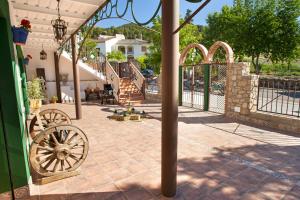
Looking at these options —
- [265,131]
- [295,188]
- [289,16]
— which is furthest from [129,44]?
[295,188]

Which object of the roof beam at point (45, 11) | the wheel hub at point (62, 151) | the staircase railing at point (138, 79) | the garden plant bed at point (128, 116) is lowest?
the garden plant bed at point (128, 116)

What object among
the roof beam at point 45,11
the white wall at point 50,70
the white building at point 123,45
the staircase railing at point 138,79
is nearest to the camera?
the roof beam at point 45,11

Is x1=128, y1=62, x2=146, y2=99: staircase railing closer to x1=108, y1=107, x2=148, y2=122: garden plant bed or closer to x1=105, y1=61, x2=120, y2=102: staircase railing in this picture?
x1=105, y1=61, x2=120, y2=102: staircase railing

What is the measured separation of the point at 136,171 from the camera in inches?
160

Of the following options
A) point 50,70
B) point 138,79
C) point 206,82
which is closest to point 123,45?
point 138,79

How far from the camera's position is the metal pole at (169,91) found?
282cm

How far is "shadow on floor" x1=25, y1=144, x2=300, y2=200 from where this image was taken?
10.8ft

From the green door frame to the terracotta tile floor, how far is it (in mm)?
479

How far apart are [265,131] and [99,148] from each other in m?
4.98

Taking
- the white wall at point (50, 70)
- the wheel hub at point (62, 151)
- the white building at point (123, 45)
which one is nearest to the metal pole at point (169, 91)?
the wheel hub at point (62, 151)

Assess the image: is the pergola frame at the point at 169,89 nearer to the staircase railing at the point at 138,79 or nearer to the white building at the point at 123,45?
the staircase railing at the point at 138,79

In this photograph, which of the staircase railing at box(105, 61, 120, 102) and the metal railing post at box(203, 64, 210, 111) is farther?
the staircase railing at box(105, 61, 120, 102)

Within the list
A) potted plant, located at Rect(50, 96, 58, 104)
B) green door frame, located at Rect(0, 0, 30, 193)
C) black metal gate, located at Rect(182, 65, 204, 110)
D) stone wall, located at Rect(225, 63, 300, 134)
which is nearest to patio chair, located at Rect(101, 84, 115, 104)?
potted plant, located at Rect(50, 96, 58, 104)

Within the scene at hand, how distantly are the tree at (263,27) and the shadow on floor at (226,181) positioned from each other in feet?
73.0
